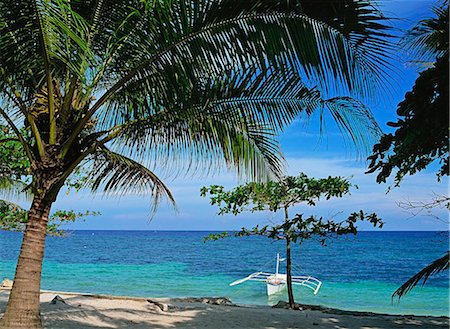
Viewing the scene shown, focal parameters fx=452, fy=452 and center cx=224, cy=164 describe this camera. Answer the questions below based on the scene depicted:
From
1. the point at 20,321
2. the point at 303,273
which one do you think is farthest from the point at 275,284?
the point at 303,273

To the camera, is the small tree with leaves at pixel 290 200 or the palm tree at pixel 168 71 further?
the small tree with leaves at pixel 290 200

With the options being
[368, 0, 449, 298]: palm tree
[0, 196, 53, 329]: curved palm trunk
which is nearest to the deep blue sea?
[368, 0, 449, 298]: palm tree

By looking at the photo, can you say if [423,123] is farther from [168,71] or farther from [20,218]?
[20,218]

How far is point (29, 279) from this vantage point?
423cm

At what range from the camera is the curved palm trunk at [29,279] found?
419 cm

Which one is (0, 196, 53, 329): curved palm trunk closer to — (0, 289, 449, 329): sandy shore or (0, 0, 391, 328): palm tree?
(0, 0, 391, 328): palm tree

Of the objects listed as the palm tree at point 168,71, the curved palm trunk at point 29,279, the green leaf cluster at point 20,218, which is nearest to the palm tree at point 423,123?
the palm tree at point 168,71

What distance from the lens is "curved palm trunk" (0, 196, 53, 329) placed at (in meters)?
4.19

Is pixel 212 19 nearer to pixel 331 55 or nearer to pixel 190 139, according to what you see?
pixel 331 55

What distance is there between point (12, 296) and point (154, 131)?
2.33 m

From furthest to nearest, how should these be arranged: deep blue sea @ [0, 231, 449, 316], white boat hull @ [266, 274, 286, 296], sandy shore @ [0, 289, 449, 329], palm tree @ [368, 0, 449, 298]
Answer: deep blue sea @ [0, 231, 449, 316] → white boat hull @ [266, 274, 286, 296] → sandy shore @ [0, 289, 449, 329] → palm tree @ [368, 0, 449, 298]

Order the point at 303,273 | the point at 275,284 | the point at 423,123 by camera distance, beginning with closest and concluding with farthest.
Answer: the point at 423,123 < the point at 275,284 < the point at 303,273

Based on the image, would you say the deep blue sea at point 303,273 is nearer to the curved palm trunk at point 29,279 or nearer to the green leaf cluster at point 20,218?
the green leaf cluster at point 20,218

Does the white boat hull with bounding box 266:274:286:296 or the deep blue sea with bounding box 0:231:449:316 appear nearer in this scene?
the white boat hull with bounding box 266:274:286:296
